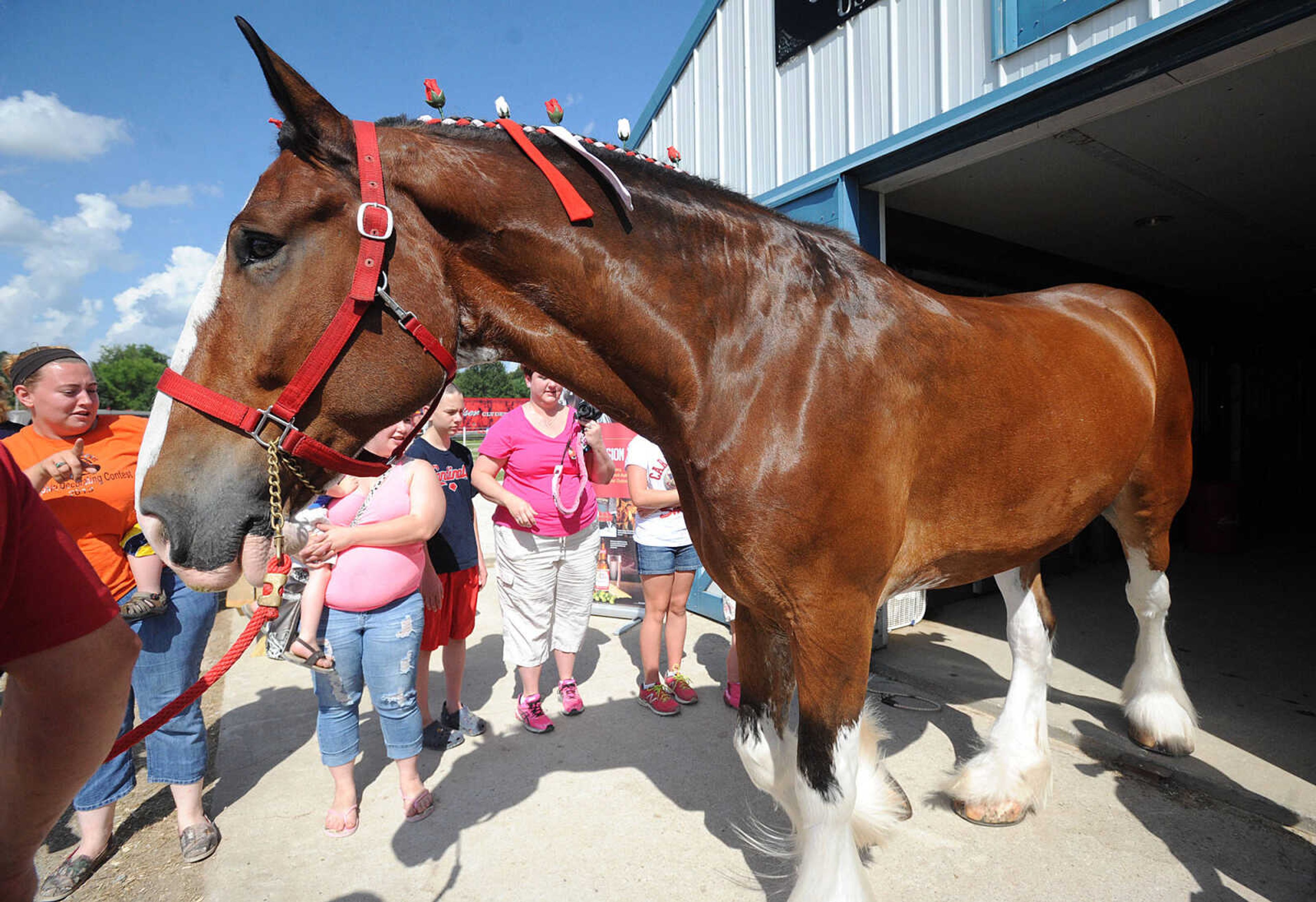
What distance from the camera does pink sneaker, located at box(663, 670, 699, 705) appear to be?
3787mm

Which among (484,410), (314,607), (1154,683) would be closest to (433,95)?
(314,607)

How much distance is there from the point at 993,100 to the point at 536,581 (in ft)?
11.4

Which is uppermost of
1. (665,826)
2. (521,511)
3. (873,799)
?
(521,511)

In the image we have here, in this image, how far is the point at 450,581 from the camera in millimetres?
3447

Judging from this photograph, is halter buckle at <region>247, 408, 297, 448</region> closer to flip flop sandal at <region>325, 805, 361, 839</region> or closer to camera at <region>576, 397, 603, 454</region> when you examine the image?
camera at <region>576, 397, 603, 454</region>

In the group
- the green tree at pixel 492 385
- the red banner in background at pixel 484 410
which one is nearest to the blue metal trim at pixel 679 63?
the red banner in background at pixel 484 410

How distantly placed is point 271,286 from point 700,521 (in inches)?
49.0

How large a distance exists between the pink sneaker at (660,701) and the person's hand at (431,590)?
1363 mm

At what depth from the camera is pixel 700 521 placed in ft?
6.27

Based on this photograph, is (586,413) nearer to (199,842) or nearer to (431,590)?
(431,590)

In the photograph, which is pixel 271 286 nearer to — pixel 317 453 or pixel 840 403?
pixel 317 453

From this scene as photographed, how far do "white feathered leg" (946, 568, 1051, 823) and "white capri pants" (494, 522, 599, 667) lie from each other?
2147 mm

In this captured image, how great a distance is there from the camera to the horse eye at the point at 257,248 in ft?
4.35

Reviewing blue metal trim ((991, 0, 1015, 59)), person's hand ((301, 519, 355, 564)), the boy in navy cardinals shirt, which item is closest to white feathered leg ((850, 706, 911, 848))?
person's hand ((301, 519, 355, 564))
